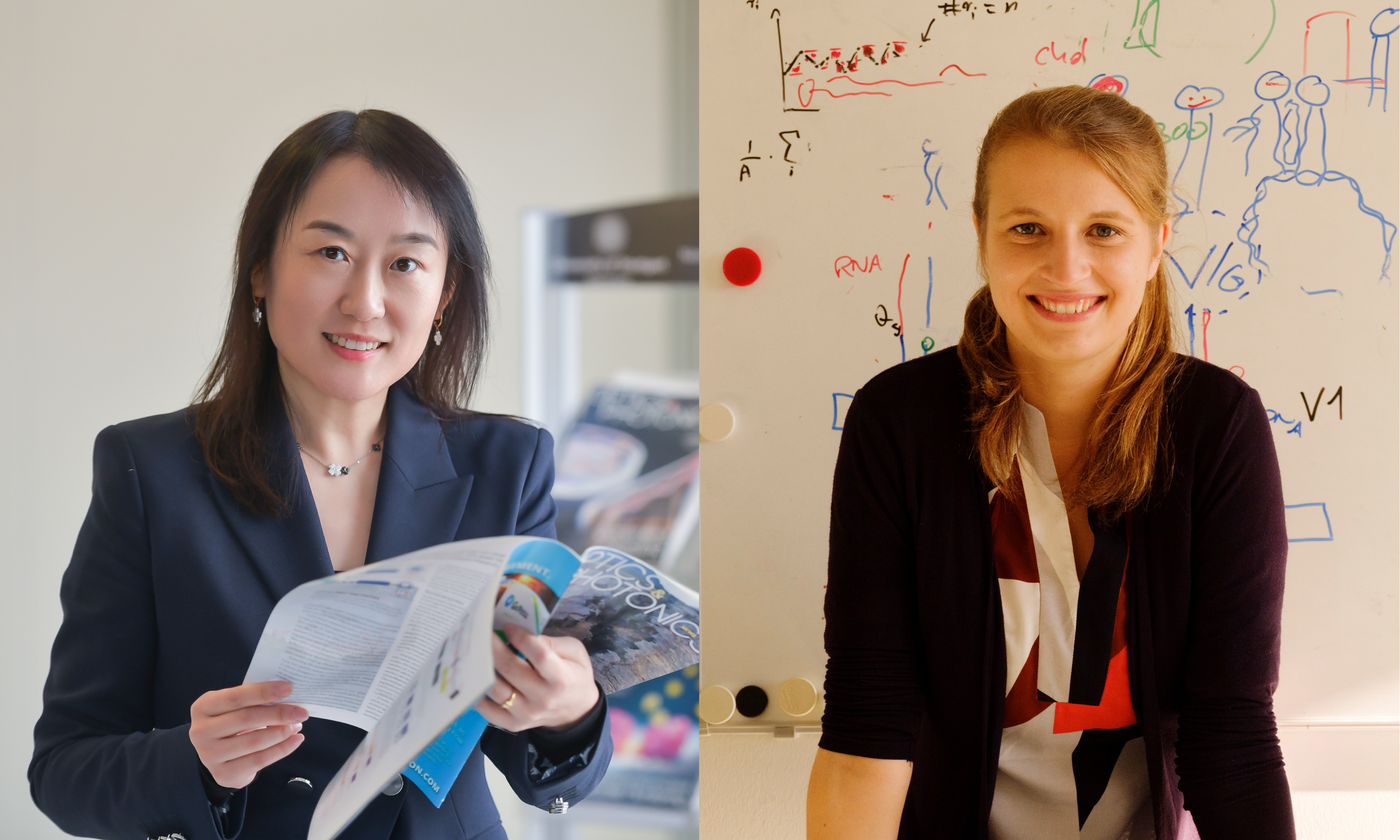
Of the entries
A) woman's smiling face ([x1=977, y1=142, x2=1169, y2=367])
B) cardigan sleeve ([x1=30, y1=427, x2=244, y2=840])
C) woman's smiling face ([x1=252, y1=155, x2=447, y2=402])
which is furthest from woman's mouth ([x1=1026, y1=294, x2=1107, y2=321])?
cardigan sleeve ([x1=30, y1=427, x2=244, y2=840])

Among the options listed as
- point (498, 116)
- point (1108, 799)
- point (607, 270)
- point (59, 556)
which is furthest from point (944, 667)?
point (59, 556)

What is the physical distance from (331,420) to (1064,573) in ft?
2.70

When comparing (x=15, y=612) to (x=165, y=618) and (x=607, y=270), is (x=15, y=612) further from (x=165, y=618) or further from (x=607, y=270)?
(x=607, y=270)

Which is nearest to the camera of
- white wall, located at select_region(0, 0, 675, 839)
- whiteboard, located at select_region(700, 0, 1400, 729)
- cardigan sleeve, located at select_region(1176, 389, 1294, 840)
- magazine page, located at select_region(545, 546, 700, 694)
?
magazine page, located at select_region(545, 546, 700, 694)

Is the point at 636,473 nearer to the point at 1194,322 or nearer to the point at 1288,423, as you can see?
the point at 1194,322

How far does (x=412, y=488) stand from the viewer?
2.82ft

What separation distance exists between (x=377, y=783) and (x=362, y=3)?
715 mm

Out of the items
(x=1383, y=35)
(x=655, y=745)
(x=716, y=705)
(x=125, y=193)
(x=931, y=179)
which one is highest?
(x=1383, y=35)

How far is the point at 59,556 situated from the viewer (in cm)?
87

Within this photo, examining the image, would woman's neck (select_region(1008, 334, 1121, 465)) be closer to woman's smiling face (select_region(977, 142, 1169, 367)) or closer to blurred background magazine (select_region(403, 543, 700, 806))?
woman's smiling face (select_region(977, 142, 1169, 367))

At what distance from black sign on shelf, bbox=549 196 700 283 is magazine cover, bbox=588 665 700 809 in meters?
0.41

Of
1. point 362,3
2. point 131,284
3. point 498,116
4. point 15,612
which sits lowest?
point 15,612

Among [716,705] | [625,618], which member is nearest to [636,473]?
[625,618]

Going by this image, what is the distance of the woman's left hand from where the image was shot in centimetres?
79
